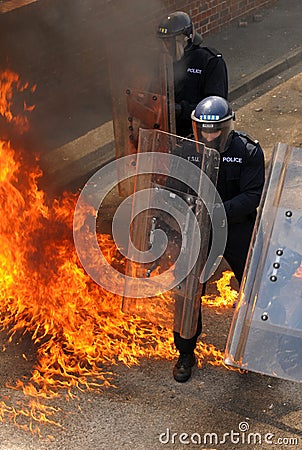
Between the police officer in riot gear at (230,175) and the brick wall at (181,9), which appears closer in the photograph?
the police officer in riot gear at (230,175)

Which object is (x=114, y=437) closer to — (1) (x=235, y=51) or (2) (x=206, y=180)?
(2) (x=206, y=180)

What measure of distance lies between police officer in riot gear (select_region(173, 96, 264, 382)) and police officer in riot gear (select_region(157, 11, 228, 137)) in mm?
1334

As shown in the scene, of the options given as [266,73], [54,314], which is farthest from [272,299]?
[266,73]

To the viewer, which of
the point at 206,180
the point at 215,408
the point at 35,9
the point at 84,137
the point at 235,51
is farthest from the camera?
the point at 235,51

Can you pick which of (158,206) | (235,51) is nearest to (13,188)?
(158,206)

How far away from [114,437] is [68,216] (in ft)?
7.90

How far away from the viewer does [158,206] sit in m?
4.83

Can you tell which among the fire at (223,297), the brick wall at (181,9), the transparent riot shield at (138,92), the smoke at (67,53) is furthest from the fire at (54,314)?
the brick wall at (181,9)

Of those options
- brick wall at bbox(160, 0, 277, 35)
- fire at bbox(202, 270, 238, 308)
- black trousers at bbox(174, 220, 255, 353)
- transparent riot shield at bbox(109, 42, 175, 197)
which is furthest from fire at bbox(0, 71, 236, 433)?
brick wall at bbox(160, 0, 277, 35)

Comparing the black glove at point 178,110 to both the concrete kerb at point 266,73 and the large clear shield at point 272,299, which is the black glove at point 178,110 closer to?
the large clear shield at point 272,299

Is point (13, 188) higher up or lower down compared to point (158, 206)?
lower down

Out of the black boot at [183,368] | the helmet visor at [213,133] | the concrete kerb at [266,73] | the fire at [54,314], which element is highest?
the helmet visor at [213,133]

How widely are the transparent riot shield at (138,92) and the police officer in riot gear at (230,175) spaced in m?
1.30

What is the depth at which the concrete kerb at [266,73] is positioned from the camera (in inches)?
385
